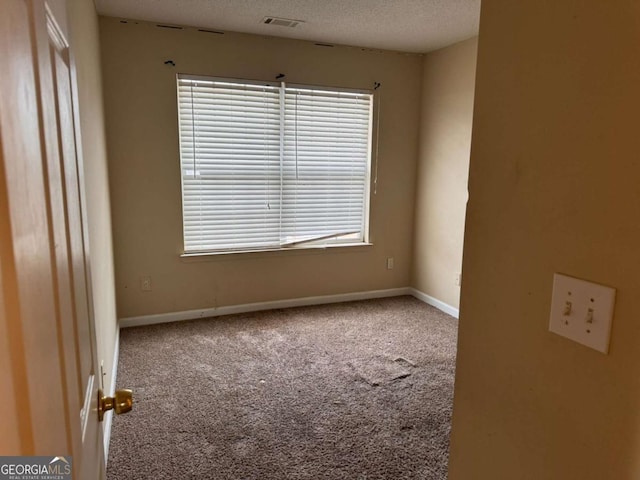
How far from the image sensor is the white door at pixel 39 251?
417 millimetres

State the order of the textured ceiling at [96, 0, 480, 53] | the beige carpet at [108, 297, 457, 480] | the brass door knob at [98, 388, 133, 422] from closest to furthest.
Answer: the brass door knob at [98, 388, 133, 422]
the beige carpet at [108, 297, 457, 480]
the textured ceiling at [96, 0, 480, 53]

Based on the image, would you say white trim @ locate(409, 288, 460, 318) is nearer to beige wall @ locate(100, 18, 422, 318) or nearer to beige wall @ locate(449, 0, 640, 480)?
beige wall @ locate(100, 18, 422, 318)

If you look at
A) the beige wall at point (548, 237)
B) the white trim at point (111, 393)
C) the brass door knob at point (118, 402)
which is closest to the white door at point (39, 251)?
the brass door knob at point (118, 402)

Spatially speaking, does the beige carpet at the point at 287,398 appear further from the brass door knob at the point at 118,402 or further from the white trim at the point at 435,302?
the brass door knob at the point at 118,402

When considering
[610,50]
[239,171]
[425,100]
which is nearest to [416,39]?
[425,100]

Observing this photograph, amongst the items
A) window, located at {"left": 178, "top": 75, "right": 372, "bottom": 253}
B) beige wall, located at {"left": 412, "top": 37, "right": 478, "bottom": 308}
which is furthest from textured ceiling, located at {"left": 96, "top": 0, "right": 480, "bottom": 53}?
window, located at {"left": 178, "top": 75, "right": 372, "bottom": 253}

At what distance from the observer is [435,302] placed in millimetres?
4301

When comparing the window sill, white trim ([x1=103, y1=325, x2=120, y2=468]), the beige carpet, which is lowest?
the beige carpet

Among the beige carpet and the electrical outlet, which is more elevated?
the electrical outlet

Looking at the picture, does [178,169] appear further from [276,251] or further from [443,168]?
[443,168]

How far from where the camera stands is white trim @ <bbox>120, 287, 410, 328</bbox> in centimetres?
369

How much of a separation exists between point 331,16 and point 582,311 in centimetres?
297

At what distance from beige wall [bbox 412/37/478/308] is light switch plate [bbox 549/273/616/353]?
10.1ft

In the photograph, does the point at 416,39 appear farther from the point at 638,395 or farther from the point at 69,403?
the point at 69,403
